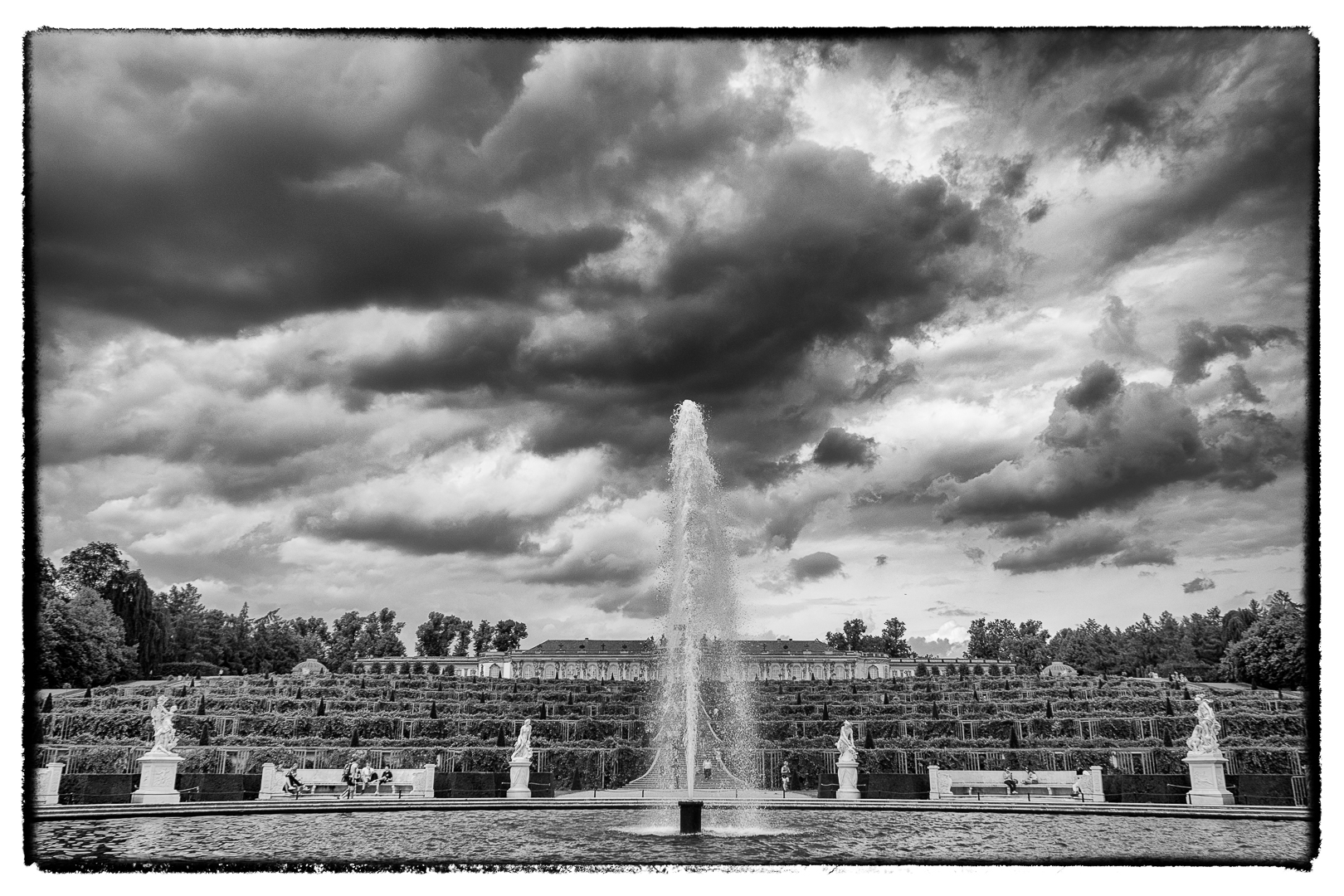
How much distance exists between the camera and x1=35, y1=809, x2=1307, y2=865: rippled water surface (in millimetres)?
13125

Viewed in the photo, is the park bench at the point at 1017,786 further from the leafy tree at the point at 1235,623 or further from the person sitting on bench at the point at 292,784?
the leafy tree at the point at 1235,623

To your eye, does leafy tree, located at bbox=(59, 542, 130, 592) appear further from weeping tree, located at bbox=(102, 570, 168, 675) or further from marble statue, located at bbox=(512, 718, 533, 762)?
marble statue, located at bbox=(512, 718, 533, 762)

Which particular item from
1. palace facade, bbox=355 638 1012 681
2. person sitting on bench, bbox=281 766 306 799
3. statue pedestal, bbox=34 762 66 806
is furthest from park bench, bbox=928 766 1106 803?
palace facade, bbox=355 638 1012 681

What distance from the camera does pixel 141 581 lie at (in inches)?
2459

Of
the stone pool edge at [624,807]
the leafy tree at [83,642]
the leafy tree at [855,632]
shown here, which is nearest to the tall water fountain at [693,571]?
the stone pool edge at [624,807]

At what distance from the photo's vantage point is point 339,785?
2322 centimetres

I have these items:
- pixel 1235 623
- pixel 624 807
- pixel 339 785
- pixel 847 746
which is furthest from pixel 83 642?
pixel 1235 623

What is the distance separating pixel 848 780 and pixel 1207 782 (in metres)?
7.65

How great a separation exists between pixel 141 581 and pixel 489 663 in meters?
39.4

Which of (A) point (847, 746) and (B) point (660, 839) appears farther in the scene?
(A) point (847, 746)

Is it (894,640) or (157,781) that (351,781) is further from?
(894,640)

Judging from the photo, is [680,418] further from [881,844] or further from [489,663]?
[489,663]

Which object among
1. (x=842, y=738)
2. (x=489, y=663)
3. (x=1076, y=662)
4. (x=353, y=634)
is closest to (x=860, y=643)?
(x=1076, y=662)

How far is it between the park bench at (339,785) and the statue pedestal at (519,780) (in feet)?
5.97
